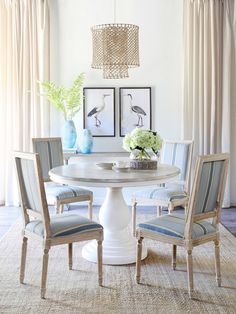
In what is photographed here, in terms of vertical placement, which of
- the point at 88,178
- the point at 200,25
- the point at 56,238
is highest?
the point at 200,25

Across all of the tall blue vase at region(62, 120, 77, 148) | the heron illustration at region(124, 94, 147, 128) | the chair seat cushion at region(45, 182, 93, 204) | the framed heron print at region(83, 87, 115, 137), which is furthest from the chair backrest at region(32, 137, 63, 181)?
the heron illustration at region(124, 94, 147, 128)

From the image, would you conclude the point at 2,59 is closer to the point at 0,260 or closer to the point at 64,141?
the point at 64,141

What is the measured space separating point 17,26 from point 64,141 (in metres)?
1.53

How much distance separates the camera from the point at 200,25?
5.39 m

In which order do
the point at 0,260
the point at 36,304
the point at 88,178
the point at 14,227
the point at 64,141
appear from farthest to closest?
the point at 64,141 → the point at 14,227 → the point at 0,260 → the point at 88,178 → the point at 36,304

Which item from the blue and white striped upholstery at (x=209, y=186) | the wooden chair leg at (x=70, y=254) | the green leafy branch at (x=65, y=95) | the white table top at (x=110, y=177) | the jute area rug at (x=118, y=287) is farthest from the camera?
the green leafy branch at (x=65, y=95)

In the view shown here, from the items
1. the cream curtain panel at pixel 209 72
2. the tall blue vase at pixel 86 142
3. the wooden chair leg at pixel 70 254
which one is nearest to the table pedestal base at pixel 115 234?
the wooden chair leg at pixel 70 254

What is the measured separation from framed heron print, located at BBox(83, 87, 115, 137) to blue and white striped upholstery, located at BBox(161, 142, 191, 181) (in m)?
1.12

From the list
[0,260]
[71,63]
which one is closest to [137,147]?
[0,260]

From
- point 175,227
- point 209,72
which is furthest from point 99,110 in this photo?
point 175,227

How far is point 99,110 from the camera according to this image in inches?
221

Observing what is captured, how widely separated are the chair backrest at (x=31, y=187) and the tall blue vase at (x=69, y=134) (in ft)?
7.44

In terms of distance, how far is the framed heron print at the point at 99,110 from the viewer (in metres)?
5.62

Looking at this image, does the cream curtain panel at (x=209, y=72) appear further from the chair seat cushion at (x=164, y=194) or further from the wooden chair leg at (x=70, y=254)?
the wooden chair leg at (x=70, y=254)
